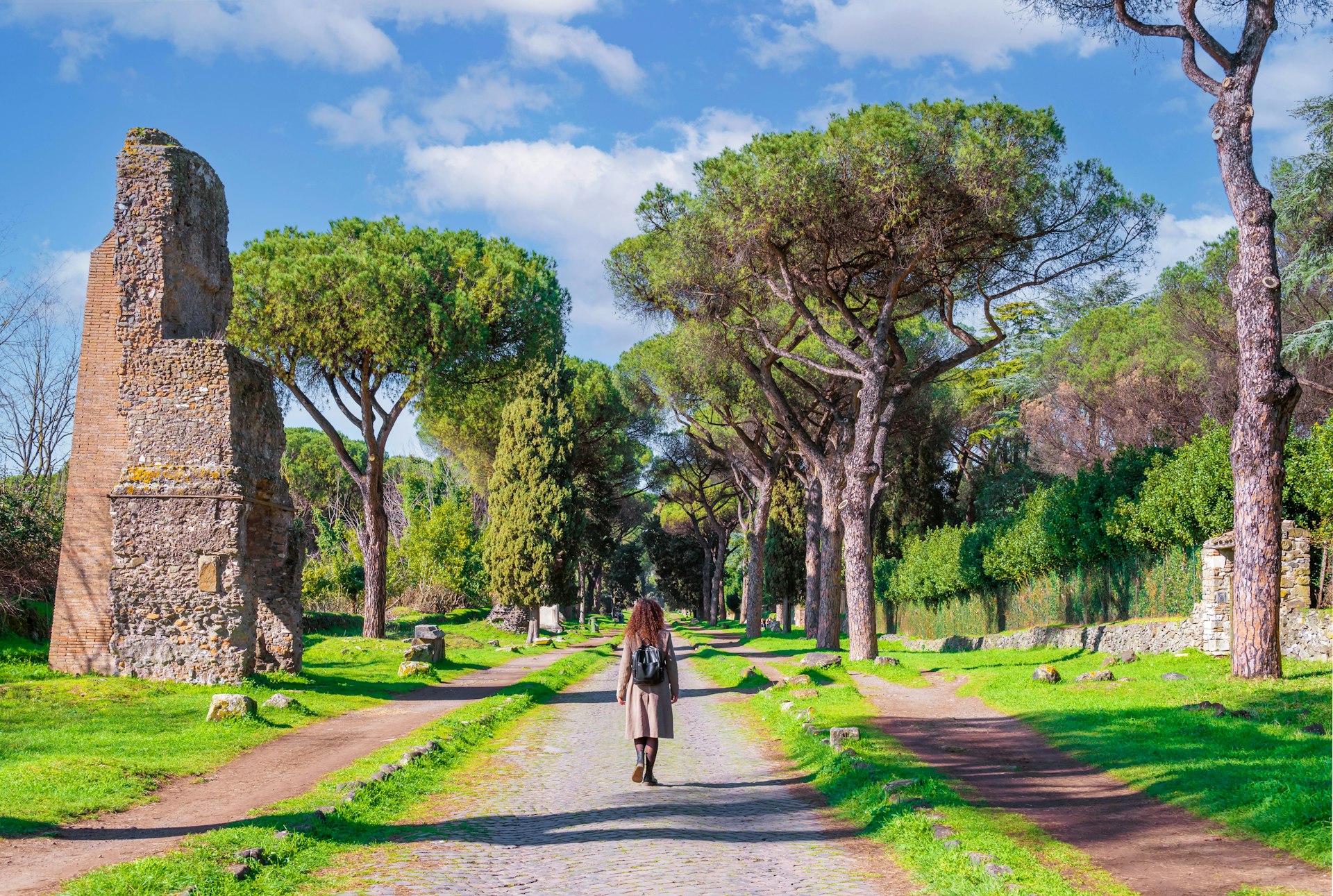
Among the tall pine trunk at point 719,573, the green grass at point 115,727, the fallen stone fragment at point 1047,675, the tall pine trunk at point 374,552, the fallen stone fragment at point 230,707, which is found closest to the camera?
the green grass at point 115,727

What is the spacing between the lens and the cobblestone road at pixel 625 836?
562 centimetres

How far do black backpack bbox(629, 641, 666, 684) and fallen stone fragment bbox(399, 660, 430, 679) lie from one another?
35.0ft

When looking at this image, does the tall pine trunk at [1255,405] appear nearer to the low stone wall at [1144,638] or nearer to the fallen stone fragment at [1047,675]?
the low stone wall at [1144,638]

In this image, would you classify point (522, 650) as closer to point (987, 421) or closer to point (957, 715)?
point (957, 715)

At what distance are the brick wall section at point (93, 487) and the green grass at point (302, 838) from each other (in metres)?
7.01

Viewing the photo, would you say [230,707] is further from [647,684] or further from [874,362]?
[874,362]

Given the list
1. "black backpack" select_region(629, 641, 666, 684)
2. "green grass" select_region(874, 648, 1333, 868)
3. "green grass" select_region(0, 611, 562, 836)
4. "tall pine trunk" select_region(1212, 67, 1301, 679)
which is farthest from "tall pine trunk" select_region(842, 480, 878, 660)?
"black backpack" select_region(629, 641, 666, 684)

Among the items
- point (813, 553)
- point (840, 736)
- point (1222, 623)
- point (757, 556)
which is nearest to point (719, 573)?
point (757, 556)

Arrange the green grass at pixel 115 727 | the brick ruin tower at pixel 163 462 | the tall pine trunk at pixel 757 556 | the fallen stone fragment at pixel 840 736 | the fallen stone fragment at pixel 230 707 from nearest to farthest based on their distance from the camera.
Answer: the green grass at pixel 115 727 → the fallen stone fragment at pixel 840 736 → the fallen stone fragment at pixel 230 707 → the brick ruin tower at pixel 163 462 → the tall pine trunk at pixel 757 556

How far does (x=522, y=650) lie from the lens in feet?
94.1

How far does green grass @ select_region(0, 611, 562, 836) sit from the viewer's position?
Result: 7.76 meters

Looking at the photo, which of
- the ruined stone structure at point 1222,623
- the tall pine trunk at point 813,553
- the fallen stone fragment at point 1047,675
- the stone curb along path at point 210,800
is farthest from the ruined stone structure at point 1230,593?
the tall pine trunk at point 813,553

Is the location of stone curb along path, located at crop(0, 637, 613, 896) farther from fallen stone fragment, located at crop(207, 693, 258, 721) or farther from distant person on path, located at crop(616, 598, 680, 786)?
distant person on path, located at crop(616, 598, 680, 786)

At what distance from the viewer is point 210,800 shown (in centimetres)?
809
